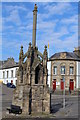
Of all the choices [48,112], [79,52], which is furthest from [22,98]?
[79,52]

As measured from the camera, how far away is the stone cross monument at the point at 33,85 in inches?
647

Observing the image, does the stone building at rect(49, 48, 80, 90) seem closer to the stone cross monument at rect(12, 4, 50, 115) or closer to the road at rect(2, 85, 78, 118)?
the road at rect(2, 85, 78, 118)

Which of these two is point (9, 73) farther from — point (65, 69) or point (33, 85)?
point (33, 85)

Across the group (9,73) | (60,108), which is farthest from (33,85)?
(9,73)

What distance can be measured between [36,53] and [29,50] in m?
0.74

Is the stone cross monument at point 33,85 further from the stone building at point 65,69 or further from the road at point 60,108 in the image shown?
the stone building at point 65,69

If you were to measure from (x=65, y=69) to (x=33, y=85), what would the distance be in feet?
109

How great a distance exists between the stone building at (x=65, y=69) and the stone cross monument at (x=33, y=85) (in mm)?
32193

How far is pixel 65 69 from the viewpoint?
1949 inches

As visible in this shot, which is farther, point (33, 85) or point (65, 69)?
point (65, 69)

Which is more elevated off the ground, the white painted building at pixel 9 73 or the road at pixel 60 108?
the white painted building at pixel 9 73

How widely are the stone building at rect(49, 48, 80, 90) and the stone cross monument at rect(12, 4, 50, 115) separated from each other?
32193 mm

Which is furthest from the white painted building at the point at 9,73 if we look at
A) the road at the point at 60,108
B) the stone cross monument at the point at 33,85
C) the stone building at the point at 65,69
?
the stone cross monument at the point at 33,85

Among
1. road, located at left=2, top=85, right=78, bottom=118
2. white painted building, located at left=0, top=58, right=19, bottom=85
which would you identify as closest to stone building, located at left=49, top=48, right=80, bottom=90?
white painted building, located at left=0, top=58, right=19, bottom=85
